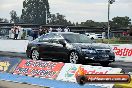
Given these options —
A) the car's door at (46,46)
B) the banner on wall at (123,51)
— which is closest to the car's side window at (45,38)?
the car's door at (46,46)

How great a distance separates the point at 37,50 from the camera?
19047mm

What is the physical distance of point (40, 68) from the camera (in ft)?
46.4

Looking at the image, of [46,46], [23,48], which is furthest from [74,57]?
[23,48]

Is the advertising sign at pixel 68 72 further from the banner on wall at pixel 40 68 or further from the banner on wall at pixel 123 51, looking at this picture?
the banner on wall at pixel 123 51

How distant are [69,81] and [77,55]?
401 centimetres

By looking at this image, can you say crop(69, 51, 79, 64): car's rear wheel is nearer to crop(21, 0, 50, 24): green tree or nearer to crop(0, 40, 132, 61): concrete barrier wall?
crop(0, 40, 132, 61): concrete barrier wall

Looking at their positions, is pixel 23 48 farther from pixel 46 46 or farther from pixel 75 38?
pixel 75 38

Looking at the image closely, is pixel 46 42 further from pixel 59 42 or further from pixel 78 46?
pixel 78 46

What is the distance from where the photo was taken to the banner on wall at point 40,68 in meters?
13.5

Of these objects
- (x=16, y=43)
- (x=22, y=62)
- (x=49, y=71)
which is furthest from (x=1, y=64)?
(x=16, y=43)

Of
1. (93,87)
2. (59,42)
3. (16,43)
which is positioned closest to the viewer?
(93,87)

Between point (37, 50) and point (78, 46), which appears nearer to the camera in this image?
point (78, 46)

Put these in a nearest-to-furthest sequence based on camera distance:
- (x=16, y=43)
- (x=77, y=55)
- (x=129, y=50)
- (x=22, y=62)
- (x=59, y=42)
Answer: (x=22, y=62), (x=77, y=55), (x=59, y=42), (x=129, y=50), (x=16, y=43)

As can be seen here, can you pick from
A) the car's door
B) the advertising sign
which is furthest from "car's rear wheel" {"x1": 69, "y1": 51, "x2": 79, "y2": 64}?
the advertising sign
